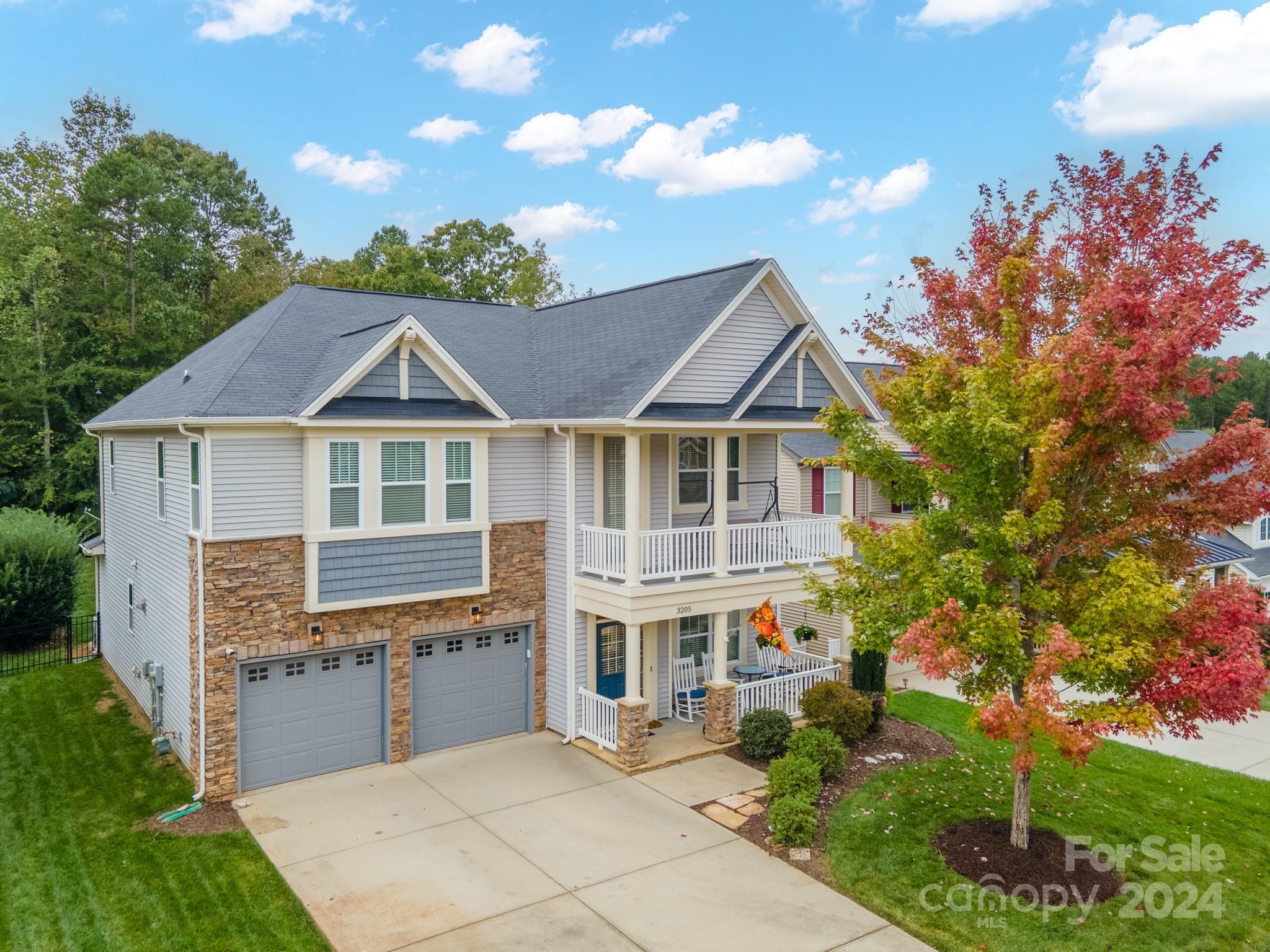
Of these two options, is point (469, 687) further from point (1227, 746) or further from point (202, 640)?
point (1227, 746)

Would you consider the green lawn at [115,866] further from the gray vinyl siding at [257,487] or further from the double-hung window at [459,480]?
the double-hung window at [459,480]

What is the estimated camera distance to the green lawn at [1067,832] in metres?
8.78

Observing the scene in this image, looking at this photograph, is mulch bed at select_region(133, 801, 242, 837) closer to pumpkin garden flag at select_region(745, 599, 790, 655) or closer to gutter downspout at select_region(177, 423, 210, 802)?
gutter downspout at select_region(177, 423, 210, 802)

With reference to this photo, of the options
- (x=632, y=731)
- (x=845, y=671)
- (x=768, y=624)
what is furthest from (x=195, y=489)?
(x=845, y=671)

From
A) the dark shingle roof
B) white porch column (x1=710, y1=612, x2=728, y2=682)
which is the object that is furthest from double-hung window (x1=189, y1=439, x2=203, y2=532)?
white porch column (x1=710, y1=612, x2=728, y2=682)

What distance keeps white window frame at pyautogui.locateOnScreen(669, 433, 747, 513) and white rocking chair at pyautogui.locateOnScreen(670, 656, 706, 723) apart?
9.98ft

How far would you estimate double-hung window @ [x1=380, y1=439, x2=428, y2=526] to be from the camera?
521 inches

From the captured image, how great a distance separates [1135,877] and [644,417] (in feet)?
29.5

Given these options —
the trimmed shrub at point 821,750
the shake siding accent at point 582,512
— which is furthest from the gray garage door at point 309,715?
the trimmed shrub at point 821,750

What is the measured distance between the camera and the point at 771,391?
15336mm

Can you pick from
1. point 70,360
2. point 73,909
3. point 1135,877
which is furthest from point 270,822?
point 70,360

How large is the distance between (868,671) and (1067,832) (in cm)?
523

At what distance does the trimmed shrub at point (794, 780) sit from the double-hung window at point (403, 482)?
22.2 feet

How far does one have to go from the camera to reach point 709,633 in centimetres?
1719
